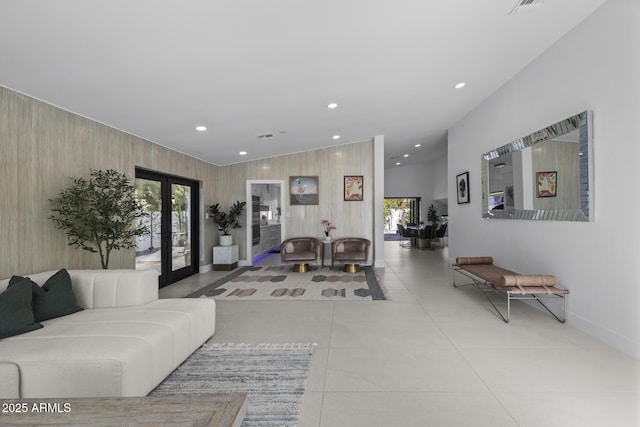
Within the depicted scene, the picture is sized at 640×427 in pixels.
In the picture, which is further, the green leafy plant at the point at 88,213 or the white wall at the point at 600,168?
the green leafy plant at the point at 88,213

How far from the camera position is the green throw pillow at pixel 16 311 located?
1.99m

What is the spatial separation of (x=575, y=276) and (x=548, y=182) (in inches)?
44.8

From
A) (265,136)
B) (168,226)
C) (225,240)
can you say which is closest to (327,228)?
(225,240)

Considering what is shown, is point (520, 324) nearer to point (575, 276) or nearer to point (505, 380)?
point (575, 276)

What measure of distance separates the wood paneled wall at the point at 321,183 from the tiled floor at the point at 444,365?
3.35 m

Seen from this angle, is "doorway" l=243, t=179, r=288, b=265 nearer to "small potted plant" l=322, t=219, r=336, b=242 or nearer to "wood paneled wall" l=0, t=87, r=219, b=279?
"small potted plant" l=322, t=219, r=336, b=242

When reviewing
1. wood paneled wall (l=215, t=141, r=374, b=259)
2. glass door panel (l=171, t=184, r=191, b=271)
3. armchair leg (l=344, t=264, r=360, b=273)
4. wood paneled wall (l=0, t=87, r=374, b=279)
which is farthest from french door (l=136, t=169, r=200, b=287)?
armchair leg (l=344, t=264, r=360, b=273)

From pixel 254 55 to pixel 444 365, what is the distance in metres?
3.28

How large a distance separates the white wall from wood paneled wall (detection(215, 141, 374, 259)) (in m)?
3.57

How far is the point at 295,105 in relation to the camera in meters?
4.27

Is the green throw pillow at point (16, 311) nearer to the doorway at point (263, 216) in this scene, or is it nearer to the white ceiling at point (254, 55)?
the white ceiling at point (254, 55)

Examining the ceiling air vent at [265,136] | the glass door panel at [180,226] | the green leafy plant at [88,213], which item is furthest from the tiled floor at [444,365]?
the ceiling air vent at [265,136]

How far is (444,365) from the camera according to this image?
2381 mm

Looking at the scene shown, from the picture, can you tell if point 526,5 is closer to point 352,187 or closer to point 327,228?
point 352,187
